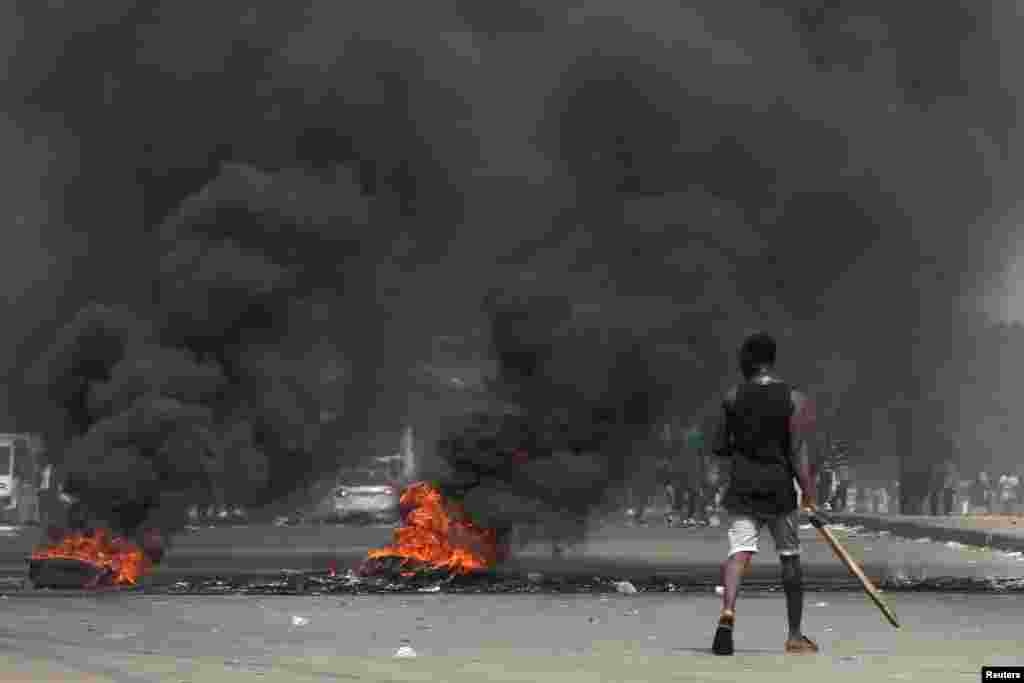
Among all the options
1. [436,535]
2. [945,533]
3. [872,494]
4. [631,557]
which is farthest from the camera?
[872,494]

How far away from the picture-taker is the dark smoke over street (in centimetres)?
2103

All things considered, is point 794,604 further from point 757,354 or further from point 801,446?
point 757,354

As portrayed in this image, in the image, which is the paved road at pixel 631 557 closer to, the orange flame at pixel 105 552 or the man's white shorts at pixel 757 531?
the orange flame at pixel 105 552

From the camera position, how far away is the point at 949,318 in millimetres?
24500

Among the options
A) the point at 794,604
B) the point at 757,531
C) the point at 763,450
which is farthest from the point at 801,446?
the point at 794,604

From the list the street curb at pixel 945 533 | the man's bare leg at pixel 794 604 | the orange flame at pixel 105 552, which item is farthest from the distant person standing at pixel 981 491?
the man's bare leg at pixel 794 604

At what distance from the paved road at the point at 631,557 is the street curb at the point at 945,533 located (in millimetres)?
468

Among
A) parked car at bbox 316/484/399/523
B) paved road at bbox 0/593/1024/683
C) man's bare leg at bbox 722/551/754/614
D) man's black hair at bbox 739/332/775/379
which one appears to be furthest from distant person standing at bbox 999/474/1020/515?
man's bare leg at bbox 722/551/754/614

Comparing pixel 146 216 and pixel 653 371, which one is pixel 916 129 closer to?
pixel 653 371

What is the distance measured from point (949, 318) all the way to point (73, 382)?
365 inches

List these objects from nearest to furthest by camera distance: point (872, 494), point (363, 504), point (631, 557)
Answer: point (631, 557) → point (363, 504) → point (872, 494)

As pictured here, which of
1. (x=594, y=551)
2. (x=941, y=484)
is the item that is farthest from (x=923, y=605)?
(x=941, y=484)

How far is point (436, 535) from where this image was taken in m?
20.3

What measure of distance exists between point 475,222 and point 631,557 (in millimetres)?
Answer: 7178
